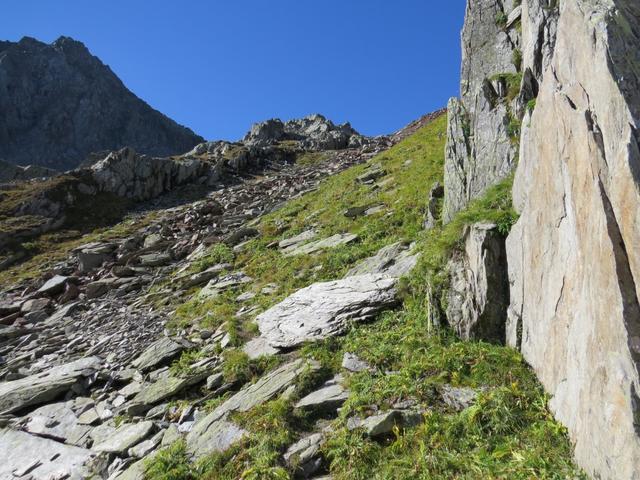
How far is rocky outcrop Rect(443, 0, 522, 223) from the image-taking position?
12906 mm

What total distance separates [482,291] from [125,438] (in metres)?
9.00

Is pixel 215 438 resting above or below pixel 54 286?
below

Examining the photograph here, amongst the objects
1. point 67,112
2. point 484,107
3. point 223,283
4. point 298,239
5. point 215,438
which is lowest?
point 215,438

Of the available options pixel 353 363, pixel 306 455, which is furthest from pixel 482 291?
pixel 306 455

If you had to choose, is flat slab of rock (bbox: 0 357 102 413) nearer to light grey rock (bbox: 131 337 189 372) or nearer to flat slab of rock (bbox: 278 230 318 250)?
light grey rock (bbox: 131 337 189 372)

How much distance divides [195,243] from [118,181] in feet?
83.8

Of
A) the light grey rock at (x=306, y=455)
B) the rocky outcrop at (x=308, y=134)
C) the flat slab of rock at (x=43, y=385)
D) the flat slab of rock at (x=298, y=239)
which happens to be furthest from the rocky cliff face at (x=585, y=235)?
the rocky outcrop at (x=308, y=134)

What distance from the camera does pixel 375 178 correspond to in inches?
1224

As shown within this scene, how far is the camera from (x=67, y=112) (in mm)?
170750

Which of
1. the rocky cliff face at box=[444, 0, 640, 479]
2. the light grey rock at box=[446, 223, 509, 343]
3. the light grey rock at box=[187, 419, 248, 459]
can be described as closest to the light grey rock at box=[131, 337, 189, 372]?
the light grey rock at box=[187, 419, 248, 459]

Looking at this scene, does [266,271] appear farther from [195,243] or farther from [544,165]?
[544,165]

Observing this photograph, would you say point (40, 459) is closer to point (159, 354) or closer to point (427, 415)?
point (159, 354)

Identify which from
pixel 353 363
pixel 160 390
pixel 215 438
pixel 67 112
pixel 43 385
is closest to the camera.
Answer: pixel 215 438

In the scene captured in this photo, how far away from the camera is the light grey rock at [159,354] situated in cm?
1396
